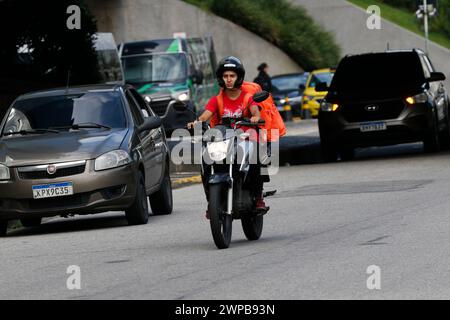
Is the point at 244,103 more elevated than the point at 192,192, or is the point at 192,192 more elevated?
the point at 244,103

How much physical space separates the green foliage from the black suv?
30.7 m

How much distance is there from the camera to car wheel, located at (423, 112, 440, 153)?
24.9 metres

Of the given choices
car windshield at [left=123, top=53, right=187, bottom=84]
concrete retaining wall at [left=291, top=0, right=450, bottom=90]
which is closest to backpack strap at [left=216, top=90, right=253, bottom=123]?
car windshield at [left=123, top=53, right=187, bottom=84]

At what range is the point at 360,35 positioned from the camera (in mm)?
58906

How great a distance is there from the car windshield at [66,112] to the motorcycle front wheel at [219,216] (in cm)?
399

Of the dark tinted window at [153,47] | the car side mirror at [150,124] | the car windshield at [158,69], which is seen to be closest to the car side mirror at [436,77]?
the car side mirror at [150,124]

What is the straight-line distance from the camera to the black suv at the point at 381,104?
968 inches

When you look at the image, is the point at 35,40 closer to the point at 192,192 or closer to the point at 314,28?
the point at 192,192

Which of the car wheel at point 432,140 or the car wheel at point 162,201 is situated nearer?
the car wheel at point 162,201

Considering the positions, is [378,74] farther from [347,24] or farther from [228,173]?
[347,24]

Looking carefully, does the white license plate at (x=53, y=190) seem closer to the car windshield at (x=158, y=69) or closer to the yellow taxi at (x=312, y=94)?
the car windshield at (x=158, y=69)

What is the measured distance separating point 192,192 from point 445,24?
3956 cm

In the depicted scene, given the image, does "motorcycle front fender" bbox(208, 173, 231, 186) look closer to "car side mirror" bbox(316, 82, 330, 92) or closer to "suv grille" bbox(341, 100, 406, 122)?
"suv grille" bbox(341, 100, 406, 122)
